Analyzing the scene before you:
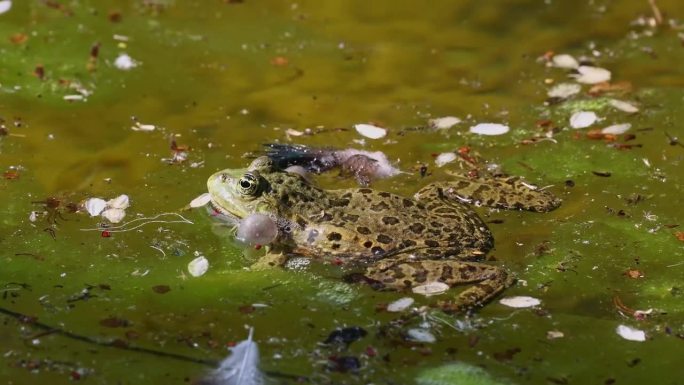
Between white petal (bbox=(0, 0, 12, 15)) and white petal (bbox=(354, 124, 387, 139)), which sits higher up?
white petal (bbox=(0, 0, 12, 15))

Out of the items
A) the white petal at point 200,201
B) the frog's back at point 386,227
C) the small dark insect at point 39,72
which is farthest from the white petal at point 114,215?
the small dark insect at point 39,72

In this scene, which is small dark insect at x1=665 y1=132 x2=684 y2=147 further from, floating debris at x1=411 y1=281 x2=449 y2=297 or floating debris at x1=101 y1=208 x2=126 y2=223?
floating debris at x1=101 y1=208 x2=126 y2=223

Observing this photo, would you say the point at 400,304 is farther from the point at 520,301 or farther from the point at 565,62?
the point at 565,62

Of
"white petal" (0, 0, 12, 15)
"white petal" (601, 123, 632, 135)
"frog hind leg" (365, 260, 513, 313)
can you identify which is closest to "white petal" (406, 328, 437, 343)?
"frog hind leg" (365, 260, 513, 313)

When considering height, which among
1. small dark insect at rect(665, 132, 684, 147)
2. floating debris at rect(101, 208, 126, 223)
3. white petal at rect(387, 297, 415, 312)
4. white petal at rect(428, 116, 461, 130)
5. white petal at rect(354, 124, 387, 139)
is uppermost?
small dark insect at rect(665, 132, 684, 147)

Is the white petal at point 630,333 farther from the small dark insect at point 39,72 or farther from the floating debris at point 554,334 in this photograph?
the small dark insect at point 39,72
